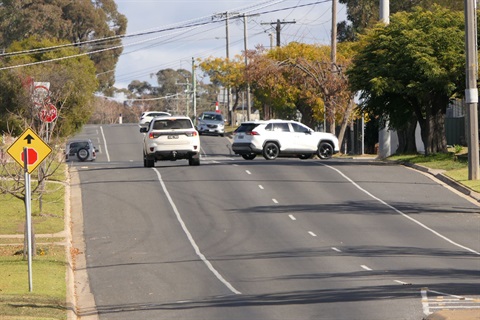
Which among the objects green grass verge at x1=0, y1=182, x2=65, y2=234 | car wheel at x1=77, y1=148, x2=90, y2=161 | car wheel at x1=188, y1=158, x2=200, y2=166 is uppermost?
car wheel at x1=188, y1=158, x2=200, y2=166

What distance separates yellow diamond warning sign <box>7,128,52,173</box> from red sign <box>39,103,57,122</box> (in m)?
9.73

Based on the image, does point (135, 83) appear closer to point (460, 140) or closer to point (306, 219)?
point (460, 140)

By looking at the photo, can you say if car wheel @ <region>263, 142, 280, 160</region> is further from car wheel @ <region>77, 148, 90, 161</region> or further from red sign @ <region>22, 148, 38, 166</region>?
red sign @ <region>22, 148, 38, 166</region>

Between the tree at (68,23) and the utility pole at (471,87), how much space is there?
4310 cm

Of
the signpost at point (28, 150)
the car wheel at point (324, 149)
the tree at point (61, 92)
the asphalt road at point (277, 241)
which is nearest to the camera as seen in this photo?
the asphalt road at point (277, 241)

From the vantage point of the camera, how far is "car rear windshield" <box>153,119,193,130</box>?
125ft


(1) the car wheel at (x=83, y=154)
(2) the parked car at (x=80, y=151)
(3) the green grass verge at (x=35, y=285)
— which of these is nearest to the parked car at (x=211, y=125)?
(2) the parked car at (x=80, y=151)

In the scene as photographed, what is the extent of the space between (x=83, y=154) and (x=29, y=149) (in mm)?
39626

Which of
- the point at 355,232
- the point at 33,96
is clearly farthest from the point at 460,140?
the point at 355,232

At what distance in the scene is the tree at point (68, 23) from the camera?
8019cm

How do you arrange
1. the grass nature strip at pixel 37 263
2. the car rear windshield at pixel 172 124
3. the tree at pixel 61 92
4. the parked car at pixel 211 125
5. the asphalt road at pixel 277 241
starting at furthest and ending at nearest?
the parked car at pixel 211 125, the tree at pixel 61 92, the car rear windshield at pixel 172 124, the asphalt road at pixel 277 241, the grass nature strip at pixel 37 263

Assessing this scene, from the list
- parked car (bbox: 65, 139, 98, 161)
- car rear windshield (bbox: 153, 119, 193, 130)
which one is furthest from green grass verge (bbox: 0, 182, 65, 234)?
parked car (bbox: 65, 139, 98, 161)

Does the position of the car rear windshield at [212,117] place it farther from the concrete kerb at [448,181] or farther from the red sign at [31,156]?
the red sign at [31,156]

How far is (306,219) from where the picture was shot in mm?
29531
